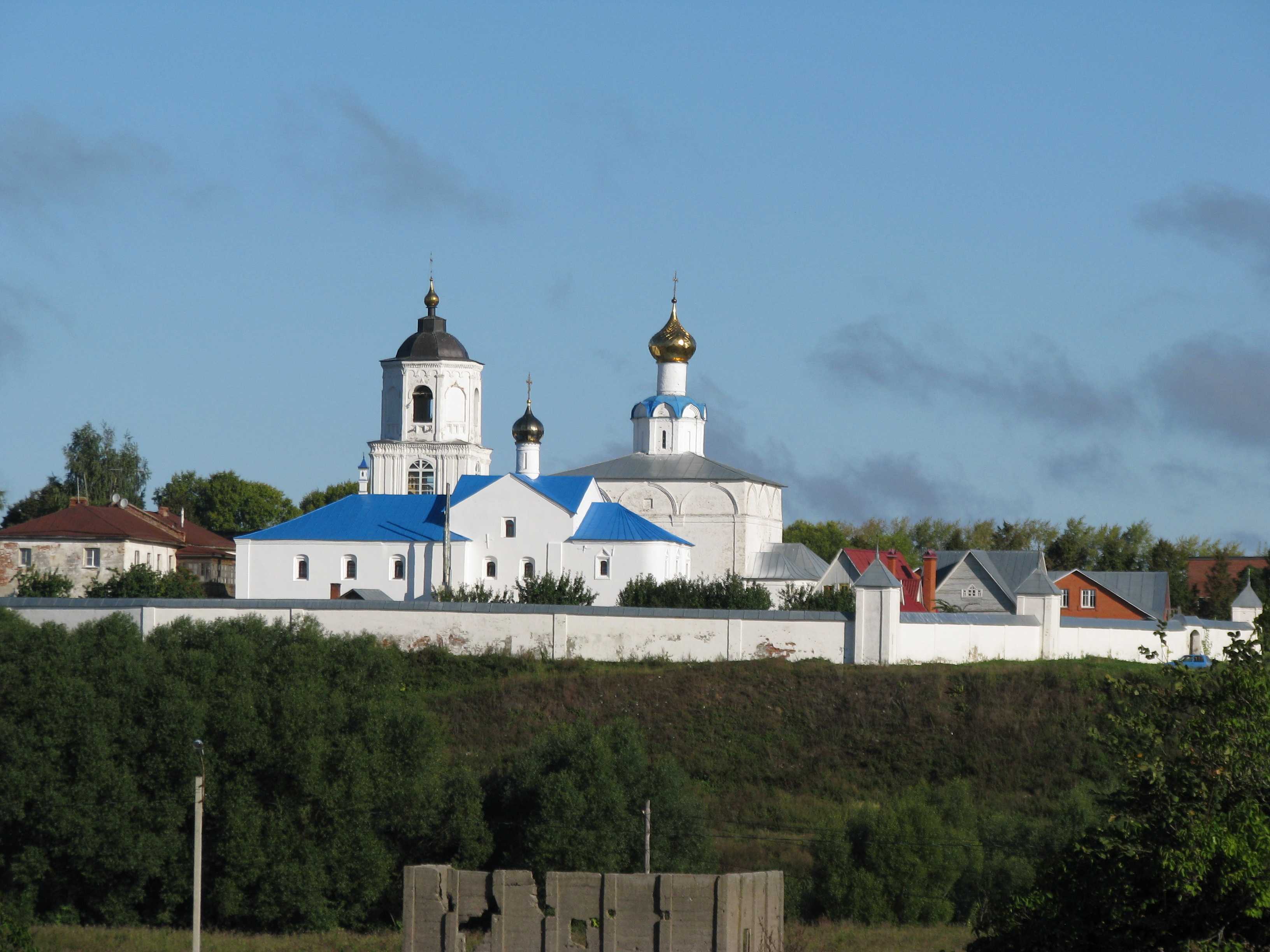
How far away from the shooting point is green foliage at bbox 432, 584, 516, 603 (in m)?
31.2

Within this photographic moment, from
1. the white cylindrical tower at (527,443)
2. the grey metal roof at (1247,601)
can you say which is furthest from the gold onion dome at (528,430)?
the grey metal roof at (1247,601)

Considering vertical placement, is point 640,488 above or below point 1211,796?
above

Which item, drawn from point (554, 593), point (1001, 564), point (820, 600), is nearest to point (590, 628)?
point (554, 593)

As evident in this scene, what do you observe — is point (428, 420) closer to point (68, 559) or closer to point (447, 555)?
point (447, 555)

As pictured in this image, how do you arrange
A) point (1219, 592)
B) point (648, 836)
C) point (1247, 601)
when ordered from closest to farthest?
point (648, 836) < point (1247, 601) < point (1219, 592)

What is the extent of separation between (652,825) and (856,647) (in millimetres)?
8341

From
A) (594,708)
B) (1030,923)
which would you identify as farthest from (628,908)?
(594,708)

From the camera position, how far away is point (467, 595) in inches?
1240

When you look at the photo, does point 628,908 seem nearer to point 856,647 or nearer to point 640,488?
point 856,647

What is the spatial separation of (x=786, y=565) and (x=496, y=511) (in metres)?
7.81

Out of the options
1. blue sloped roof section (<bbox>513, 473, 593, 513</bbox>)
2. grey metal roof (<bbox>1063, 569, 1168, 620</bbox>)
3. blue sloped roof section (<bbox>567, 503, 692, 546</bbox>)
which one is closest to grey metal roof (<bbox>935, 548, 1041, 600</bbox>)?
grey metal roof (<bbox>1063, 569, 1168, 620</bbox>)

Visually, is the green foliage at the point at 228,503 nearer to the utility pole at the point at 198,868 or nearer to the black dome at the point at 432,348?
the black dome at the point at 432,348

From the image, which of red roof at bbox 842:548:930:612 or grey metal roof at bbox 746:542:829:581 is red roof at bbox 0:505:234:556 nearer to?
grey metal roof at bbox 746:542:829:581

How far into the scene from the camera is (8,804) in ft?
64.6
